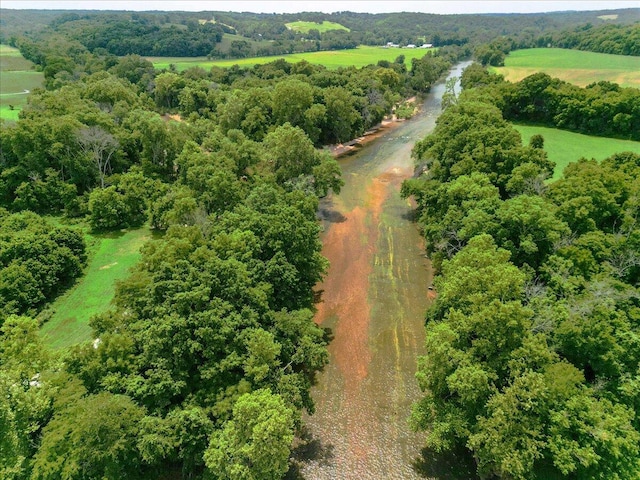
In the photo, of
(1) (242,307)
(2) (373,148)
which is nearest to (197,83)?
(2) (373,148)

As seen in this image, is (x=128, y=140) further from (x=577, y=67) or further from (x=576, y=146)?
(x=577, y=67)

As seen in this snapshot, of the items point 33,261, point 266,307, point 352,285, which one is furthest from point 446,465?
point 33,261

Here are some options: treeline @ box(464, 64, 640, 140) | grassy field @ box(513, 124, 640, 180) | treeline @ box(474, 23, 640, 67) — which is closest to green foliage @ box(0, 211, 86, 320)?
grassy field @ box(513, 124, 640, 180)

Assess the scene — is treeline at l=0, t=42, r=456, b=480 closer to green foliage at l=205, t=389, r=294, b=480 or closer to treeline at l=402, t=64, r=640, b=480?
green foliage at l=205, t=389, r=294, b=480

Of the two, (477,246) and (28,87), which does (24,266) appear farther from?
(28,87)

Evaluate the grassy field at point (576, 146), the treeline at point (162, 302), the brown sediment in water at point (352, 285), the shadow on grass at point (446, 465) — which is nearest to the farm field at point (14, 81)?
the treeline at point (162, 302)

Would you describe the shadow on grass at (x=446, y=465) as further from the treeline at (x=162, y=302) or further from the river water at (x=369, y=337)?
the treeline at (x=162, y=302)
